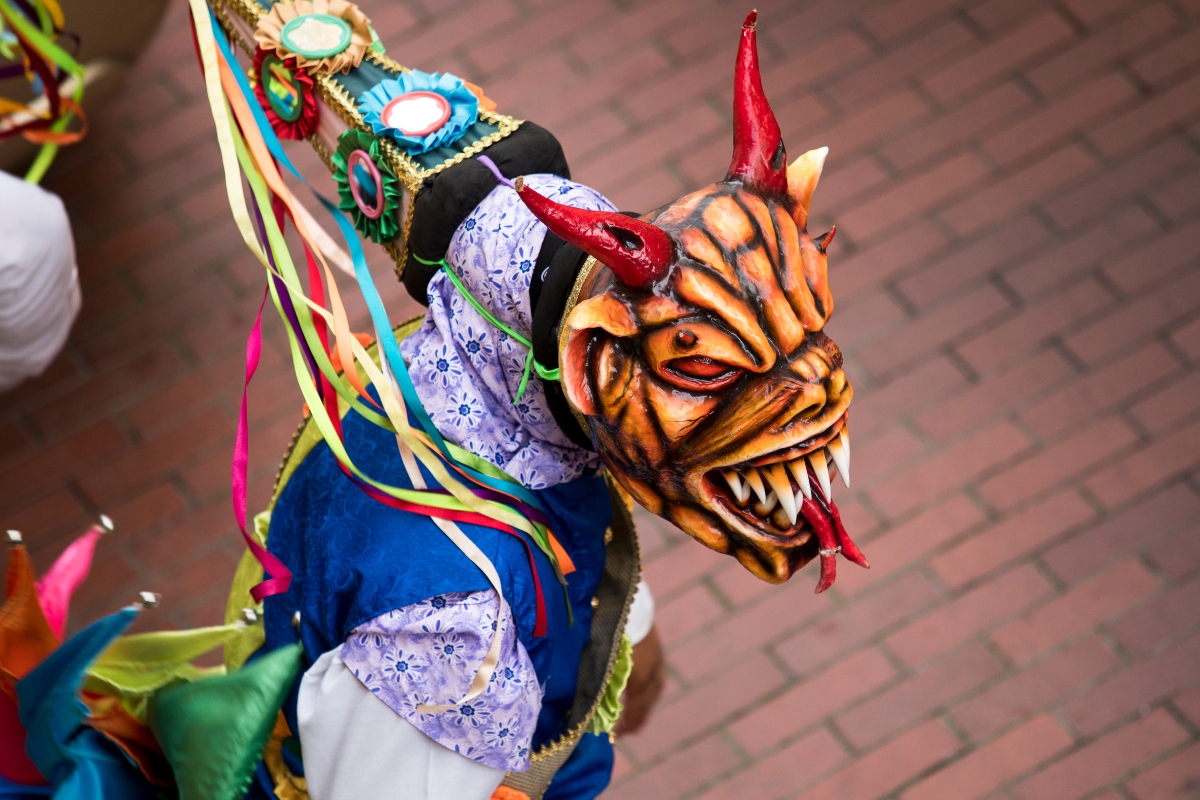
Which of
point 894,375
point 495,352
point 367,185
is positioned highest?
point 367,185

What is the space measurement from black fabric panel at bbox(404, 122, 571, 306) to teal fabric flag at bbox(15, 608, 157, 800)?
1.78ft

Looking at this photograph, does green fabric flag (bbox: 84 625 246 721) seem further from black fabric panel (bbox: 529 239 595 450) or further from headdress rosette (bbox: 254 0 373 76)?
headdress rosette (bbox: 254 0 373 76)

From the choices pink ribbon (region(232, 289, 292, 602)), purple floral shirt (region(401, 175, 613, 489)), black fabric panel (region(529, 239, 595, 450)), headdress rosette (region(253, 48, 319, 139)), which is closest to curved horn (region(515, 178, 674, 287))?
black fabric panel (region(529, 239, 595, 450))

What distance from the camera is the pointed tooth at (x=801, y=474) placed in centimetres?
129

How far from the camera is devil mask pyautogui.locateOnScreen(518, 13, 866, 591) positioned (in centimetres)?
123

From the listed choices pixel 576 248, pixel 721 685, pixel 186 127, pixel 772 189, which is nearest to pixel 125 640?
pixel 576 248

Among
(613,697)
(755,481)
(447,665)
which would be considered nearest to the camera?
(755,481)

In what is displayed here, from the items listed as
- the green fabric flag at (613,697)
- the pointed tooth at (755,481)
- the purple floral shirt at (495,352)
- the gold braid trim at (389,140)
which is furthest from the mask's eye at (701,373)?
the green fabric flag at (613,697)

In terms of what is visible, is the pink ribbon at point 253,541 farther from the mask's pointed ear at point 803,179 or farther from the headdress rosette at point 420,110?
the mask's pointed ear at point 803,179

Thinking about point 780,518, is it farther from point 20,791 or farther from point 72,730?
point 20,791

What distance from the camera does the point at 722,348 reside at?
1.22 meters

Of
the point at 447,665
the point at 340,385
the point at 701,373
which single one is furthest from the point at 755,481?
the point at 340,385

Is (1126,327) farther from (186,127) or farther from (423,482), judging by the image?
(186,127)

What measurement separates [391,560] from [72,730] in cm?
43
